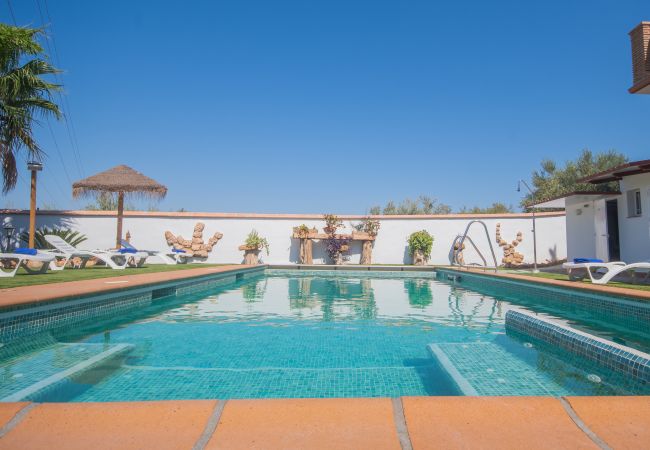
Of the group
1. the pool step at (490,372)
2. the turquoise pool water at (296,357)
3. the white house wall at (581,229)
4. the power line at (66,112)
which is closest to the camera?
the pool step at (490,372)

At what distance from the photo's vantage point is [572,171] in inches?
915

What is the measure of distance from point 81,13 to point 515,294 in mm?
15540

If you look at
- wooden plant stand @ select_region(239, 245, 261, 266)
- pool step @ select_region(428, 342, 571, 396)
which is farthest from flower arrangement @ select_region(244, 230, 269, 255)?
pool step @ select_region(428, 342, 571, 396)

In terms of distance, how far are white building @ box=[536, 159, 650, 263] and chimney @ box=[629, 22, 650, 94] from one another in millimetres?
1766

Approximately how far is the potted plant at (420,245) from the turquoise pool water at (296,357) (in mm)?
8457

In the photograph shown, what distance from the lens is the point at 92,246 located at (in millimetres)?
14453

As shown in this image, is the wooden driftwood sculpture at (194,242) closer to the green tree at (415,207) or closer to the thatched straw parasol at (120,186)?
the thatched straw parasol at (120,186)

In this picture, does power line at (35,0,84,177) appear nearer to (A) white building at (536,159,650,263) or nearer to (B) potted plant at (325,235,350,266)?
(B) potted plant at (325,235,350,266)

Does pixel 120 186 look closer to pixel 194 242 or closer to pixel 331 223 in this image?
pixel 194 242

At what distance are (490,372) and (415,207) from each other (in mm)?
28180

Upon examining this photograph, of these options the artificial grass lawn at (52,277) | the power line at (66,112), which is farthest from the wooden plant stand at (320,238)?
the power line at (66,112)

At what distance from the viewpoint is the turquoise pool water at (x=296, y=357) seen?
252 centimetres

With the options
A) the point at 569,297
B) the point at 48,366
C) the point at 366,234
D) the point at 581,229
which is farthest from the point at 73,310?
the point at 581,229

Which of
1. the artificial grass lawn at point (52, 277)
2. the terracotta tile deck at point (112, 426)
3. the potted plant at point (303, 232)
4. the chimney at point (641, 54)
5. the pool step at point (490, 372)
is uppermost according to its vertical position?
the chimney at point (641, 54)
